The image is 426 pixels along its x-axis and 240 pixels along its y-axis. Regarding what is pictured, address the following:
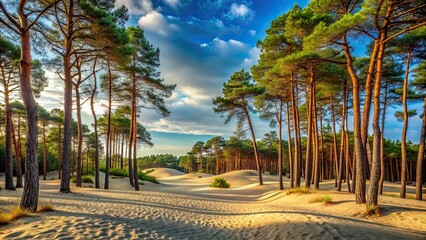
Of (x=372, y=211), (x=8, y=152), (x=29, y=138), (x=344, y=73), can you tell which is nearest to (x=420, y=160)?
(x=344, y=73)

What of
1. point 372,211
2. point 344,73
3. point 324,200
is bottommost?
point 324,200

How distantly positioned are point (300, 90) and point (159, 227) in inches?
602

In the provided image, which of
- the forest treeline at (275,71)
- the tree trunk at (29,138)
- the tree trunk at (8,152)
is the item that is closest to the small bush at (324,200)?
the forest treeline at (275,71)

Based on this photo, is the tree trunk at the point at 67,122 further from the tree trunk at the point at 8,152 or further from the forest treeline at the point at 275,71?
the tree trunk at the point at 8,152

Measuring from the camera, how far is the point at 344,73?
46.5 feet

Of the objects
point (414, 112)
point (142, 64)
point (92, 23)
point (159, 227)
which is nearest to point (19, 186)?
point (142, 64)

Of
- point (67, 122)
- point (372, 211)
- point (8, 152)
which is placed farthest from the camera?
point (8, 152)

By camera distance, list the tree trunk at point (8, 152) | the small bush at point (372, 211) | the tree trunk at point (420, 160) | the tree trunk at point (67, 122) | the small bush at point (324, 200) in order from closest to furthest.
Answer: the small bush at point (372, 211), the small bush at point (324, 200), the tree trunk at point (67, 122), the tree trunk at point (8, 152), the tree trunk at point (420, 160)

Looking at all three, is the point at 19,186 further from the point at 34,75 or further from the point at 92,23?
the point at 92,23

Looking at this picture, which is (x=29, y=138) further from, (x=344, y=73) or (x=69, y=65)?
(x=344, y=73)

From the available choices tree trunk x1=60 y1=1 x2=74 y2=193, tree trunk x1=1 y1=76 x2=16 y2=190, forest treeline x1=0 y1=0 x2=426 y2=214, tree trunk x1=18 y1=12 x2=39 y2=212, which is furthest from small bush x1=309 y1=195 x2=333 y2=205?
tree trunk x1=1 y1=76 x2=16 y2=190

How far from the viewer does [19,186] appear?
16.7 meters

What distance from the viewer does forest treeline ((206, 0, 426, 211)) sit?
8.94m

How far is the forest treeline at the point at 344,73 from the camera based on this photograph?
352 inches
